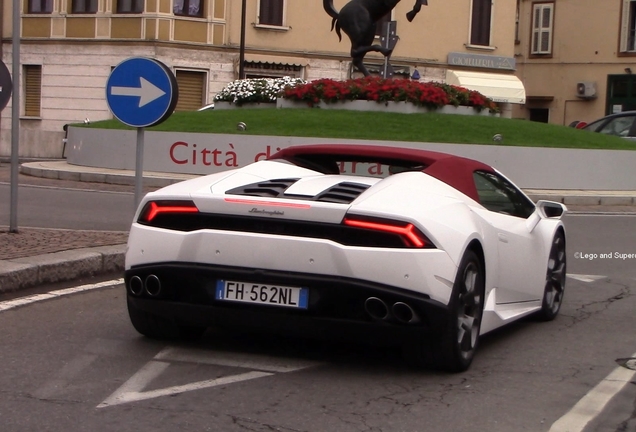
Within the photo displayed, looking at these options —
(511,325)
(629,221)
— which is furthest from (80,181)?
(511,325)

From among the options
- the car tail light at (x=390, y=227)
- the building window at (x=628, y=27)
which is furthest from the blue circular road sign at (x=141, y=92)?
the building window at (x=628, y=27)

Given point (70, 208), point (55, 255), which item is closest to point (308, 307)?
point (55, 255)

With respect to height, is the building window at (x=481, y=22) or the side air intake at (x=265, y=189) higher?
the building window at (x=481, y=22)

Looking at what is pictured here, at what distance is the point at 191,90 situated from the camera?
132 feet

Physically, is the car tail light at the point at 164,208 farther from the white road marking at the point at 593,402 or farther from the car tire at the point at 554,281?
the car tire at the point at 554,281

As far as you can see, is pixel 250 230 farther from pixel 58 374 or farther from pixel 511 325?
pixel 511 325

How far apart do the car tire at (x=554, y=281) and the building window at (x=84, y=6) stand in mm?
34219

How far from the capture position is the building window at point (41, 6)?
40594 millimetres

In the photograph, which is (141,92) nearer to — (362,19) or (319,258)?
(319,258)

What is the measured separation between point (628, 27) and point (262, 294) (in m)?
47.8

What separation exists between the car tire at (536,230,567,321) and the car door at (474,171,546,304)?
7.4 inches

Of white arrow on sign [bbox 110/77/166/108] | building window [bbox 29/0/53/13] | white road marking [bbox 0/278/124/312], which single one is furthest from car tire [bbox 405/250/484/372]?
building window [bbox 29/0/53/13]

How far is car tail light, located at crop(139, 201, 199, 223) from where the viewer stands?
19.3 feet

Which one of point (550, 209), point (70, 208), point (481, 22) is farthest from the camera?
point (481, 22)
